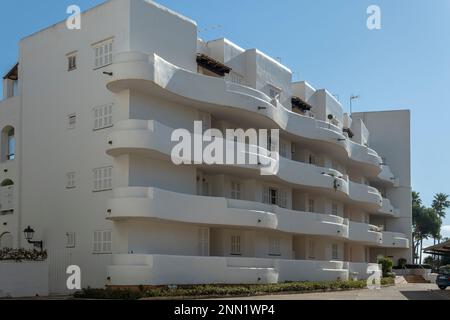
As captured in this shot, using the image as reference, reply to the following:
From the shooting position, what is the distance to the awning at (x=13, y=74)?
38953 millimetres

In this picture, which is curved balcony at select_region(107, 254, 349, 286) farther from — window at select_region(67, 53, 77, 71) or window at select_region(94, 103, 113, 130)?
window at select_region(67, 53, 77, 71)

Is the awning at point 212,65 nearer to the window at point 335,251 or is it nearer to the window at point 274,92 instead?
the window at point 274,92

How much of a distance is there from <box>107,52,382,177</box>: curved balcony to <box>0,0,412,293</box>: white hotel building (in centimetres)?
6

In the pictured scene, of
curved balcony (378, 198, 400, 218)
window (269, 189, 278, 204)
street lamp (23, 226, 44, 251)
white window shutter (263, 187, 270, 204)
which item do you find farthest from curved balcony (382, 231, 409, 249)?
street lamp (23, 226, 44, 251)

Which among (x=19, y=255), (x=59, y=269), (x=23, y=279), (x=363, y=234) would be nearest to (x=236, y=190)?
(x=59, y=269)

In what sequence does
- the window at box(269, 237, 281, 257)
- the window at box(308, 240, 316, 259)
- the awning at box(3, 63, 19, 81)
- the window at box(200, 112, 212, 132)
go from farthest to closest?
1. the window at box(308, 240, 316, 259)
2. the window at box(269, 237, 281, 257)
3. the awning at box(3, 63, 19, 81)
4. the window at box(200, 112, 212, 132)

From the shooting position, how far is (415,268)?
205 feet

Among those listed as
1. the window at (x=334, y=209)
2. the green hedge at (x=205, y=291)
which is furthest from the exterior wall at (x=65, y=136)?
the window at (x=334, y=209)

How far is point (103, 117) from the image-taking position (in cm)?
3275

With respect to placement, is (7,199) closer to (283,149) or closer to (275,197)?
(275,197)

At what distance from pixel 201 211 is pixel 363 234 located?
21.4 m

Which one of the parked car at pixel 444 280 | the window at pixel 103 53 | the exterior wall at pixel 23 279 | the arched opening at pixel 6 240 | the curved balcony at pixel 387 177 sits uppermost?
the window at pixel 103 53

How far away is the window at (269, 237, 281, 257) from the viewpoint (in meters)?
39.8

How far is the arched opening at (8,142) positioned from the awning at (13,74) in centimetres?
305
